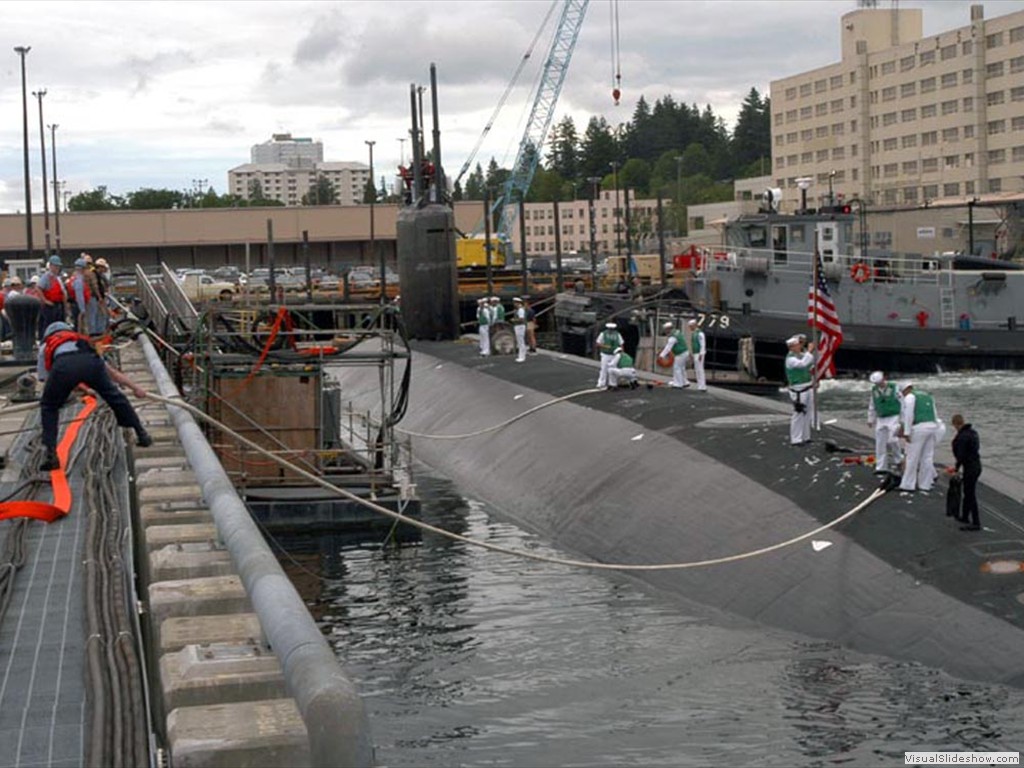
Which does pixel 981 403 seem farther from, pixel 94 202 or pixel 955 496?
pixel 94 202

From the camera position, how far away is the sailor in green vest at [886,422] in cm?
1586

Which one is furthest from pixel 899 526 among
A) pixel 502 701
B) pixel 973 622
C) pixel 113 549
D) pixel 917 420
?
pixel 113 549

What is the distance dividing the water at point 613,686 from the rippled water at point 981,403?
38.6 feet

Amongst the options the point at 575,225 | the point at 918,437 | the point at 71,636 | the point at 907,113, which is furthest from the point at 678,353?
the point at 575,225

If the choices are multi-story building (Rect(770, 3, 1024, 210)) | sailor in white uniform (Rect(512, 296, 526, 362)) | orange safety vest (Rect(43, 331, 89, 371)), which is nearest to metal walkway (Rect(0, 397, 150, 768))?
orange safety vest (Rect(43, 331, 89, 371))

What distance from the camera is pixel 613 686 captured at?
527 inches

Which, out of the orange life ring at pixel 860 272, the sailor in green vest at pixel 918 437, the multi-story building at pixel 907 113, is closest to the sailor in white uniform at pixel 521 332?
the orange life ring at pixel 860 272

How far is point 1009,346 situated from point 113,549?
39.0 meters

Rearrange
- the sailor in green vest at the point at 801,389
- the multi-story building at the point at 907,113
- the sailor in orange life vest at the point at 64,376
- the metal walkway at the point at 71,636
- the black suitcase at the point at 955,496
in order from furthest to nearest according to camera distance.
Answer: the multi-story building at the point at 907,113 → the sailor in green vest at the point at 801,389 → the black suitcase at the point at 955,496 → the sailor in orange life vest at the point at 64,376 → the metal walkway at the point at 71,636

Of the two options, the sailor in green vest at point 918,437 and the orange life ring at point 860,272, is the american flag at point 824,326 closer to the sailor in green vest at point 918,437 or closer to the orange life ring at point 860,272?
the sailor in green vest at point 918,437

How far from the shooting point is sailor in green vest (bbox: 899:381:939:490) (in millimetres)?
14961

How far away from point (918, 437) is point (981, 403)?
76.6 ft

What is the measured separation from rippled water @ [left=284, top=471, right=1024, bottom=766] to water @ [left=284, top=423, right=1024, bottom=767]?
20mm

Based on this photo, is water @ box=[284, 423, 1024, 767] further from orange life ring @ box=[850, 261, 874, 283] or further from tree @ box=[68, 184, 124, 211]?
tree @ box=[68, 184, 124, 211]
